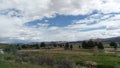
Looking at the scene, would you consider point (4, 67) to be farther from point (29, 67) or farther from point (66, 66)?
point (66, 66)

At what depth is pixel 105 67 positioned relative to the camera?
61750 millimetres

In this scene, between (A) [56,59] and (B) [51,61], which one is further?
(A) [56,59]

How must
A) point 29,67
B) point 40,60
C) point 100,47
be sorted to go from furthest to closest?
point 100,47 < point 40,60 < point 29,67

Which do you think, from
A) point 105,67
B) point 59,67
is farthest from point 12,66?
point 105,67

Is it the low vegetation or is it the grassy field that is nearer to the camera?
the grassy field

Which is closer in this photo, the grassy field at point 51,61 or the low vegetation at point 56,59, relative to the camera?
the grassy field at point 51,61

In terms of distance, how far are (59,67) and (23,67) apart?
5.39 metres

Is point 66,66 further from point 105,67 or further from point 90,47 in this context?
point 90,47

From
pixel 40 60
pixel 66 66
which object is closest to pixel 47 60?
pixel 40 60

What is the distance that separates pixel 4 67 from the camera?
15.6m

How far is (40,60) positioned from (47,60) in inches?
26.2

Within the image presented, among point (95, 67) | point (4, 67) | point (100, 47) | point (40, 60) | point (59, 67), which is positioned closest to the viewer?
point (4, 67)

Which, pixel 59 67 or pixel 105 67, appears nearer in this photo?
pixel 59 67

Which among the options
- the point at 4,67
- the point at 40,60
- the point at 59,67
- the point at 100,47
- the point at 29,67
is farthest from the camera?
the point at 100,47
